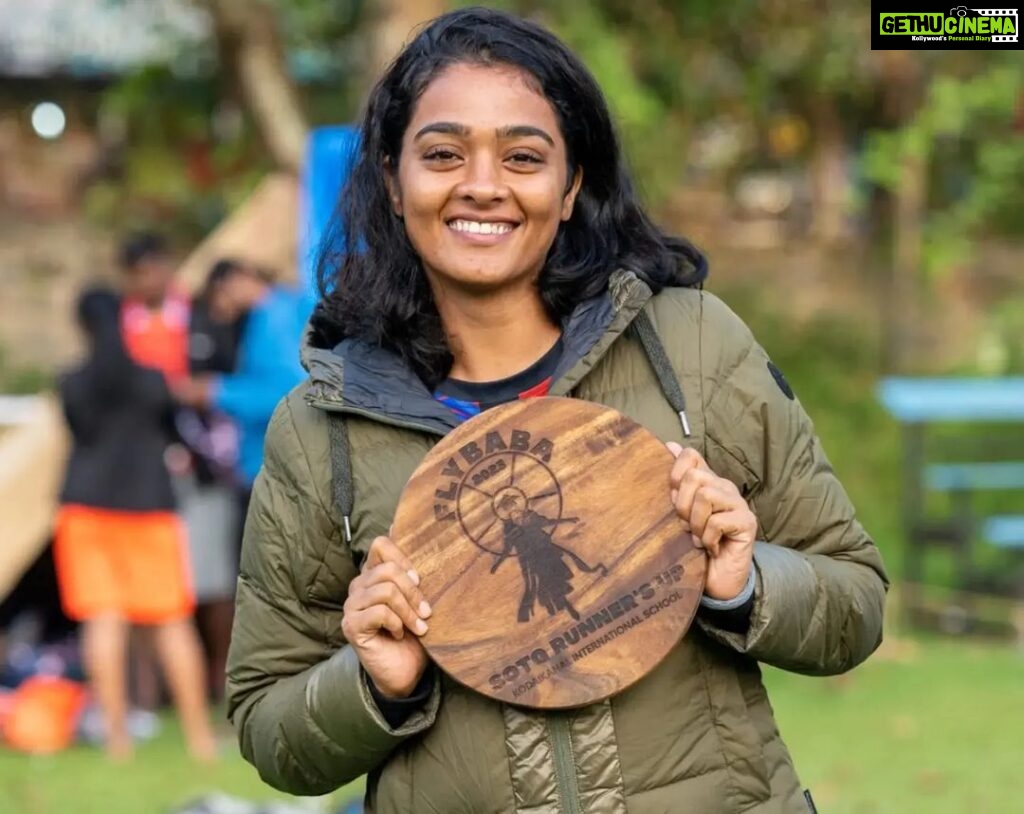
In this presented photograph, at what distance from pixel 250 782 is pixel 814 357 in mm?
8959

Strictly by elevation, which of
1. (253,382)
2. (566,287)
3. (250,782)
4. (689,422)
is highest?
(566,287)

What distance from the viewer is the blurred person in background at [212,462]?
A: 6.84m

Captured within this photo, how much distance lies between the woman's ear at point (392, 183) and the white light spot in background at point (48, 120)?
14313mm

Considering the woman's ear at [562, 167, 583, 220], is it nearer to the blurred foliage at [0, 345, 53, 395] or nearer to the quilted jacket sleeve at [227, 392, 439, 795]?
the quilted jacket sleeve at [227, 392, 439, 795]

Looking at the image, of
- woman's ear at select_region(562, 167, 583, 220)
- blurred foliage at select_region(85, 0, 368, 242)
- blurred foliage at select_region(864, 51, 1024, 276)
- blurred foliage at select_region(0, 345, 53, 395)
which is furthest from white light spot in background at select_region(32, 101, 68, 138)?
woman's ear at select_region(562, 167, 583, 220)

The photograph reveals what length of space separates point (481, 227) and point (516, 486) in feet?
1.08

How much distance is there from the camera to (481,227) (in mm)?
1990

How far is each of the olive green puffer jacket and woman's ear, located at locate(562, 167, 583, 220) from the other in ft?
0.48

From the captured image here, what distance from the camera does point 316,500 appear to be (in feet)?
6.54

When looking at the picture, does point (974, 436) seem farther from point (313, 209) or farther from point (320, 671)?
point (320, 671)

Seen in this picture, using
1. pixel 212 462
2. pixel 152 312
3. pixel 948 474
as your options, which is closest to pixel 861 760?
pixel 212 462

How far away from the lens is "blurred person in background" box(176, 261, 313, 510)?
641 centimetres

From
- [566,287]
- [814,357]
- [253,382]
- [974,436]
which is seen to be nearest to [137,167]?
[814,357]

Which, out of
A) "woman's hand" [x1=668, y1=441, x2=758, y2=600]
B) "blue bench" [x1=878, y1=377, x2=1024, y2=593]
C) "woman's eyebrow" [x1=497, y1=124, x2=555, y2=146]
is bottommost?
"blue bench" [x1=878, y1=377, x2=1024, y2=593]
